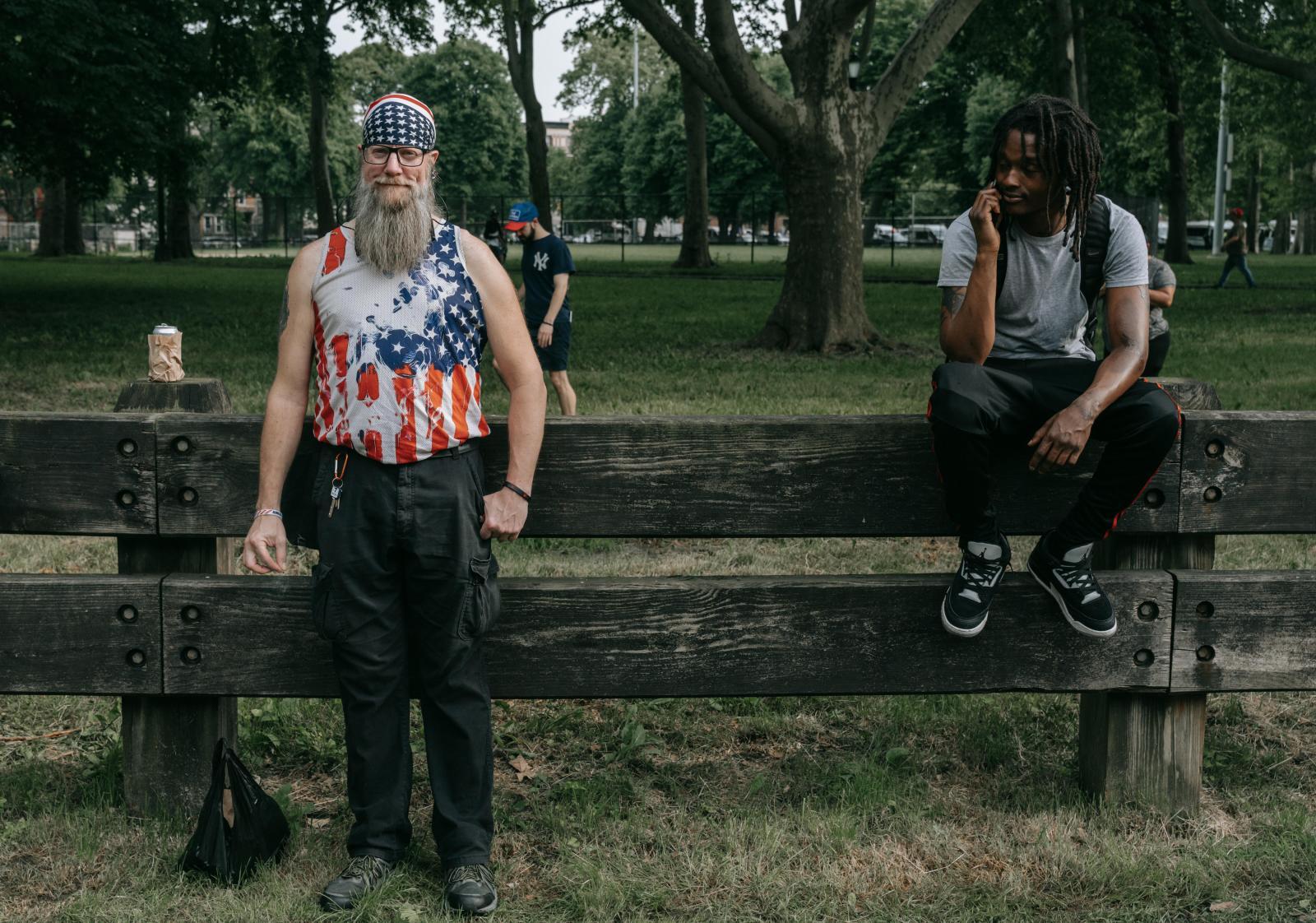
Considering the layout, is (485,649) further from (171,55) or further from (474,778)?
(171,55)

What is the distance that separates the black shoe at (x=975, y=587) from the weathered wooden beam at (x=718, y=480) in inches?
6.3

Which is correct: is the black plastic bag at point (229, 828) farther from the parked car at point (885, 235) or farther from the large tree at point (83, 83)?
the parked car at point (885, 235)

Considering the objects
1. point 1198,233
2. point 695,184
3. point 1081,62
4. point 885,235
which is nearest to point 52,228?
point 695,184

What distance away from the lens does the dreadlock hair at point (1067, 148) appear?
362cm

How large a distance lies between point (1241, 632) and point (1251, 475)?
434 mm

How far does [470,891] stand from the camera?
3.48 meters

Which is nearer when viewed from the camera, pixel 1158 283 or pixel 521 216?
pixel 1158 283

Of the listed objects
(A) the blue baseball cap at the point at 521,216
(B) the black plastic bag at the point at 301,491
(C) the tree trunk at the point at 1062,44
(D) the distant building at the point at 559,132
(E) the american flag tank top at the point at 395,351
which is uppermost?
(D) the distant building at the point at 559,132

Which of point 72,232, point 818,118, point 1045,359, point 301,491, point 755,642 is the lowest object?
point 755,642

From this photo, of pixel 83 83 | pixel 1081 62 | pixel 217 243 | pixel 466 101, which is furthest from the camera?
pixel 466 101

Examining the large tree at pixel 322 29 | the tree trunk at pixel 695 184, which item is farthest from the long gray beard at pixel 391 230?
the tree trunk at pixel 695 184

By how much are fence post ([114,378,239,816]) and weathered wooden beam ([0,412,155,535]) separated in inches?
5.9

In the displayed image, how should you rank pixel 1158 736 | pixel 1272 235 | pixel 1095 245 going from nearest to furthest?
1. pixel 1095 245
2. pixel 1158 736
3. pixel 1272 235

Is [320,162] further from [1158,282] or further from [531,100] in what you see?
[1158,282]
